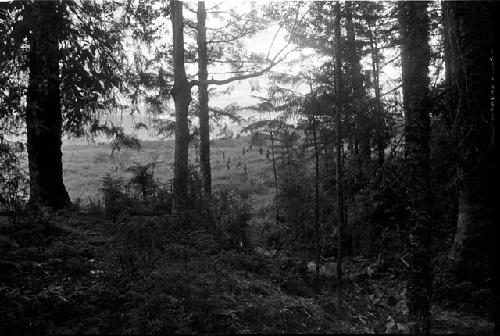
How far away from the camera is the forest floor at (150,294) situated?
4.65 metres

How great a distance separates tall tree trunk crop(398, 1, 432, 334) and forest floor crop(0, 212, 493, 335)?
579mm

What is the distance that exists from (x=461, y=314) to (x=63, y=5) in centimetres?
788

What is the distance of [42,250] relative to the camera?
6.28 meters

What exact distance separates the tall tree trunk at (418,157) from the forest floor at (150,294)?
0.58 metres

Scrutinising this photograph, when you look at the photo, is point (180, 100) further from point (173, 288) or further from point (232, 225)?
point (173, 288)

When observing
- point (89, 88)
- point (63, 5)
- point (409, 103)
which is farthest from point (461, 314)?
point (63, 5)

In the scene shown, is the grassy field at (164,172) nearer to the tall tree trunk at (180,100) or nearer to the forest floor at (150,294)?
the tall tree trunk at (180,100)

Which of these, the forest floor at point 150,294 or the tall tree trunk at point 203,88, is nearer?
the forest floor at point 150,294

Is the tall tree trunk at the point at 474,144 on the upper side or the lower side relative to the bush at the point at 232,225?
upper

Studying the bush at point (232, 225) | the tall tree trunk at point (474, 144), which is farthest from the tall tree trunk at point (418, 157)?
the bush at point (232, 225)

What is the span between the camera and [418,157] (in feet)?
18.1

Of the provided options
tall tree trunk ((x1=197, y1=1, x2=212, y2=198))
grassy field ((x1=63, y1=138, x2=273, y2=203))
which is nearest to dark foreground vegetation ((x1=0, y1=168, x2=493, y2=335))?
tall tree trunk ((x1=197, y1=1, x2=212, y2=198))

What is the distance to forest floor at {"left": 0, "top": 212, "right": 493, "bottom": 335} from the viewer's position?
4648 millimetres

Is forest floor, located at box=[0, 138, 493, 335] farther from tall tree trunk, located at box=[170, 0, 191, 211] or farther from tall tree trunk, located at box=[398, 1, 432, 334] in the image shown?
tall tree trunk, located at box=[170, 0, 191, 211]
